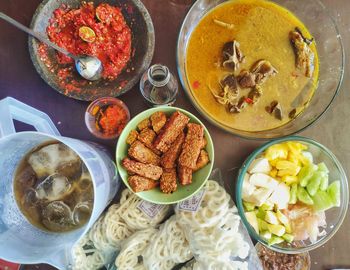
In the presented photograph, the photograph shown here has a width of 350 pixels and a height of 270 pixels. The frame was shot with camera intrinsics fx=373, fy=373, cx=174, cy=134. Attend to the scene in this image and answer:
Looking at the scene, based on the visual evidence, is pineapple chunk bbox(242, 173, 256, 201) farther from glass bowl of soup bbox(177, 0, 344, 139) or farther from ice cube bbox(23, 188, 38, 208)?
ice cube bbox(23, 188, 38, 208)

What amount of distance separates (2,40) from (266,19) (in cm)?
121


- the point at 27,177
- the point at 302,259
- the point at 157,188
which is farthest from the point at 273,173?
the point at 27,177

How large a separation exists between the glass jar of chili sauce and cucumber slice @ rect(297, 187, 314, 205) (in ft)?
2.70

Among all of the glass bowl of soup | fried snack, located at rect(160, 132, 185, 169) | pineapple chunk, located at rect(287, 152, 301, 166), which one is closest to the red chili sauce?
the glass bowl of soup

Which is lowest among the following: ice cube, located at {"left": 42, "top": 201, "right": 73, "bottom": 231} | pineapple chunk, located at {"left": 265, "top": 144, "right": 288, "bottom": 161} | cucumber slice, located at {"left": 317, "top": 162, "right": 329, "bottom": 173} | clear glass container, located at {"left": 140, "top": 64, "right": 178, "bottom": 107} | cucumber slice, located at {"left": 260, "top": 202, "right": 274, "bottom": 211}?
ice cube, located at {"left": 42, "top": 201, "right": 73, "bottom": 231}

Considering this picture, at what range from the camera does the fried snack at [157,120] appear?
4.98ft

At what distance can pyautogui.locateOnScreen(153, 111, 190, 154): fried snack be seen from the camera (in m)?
1.50

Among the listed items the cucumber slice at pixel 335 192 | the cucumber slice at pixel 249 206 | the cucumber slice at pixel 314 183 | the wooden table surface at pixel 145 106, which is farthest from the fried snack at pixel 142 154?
the cucumber slice at pixel 335 192

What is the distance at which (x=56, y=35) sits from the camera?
5.43ft

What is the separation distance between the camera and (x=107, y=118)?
1628 mm

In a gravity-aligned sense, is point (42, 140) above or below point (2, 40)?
below

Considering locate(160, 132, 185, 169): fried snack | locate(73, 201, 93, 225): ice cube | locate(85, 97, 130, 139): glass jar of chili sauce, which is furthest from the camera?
locate(85, 97, 130, 139): glass jar of chili sauce

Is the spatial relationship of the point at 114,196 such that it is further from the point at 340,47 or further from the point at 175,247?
the point at 340,47

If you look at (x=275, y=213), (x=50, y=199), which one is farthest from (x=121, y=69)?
(x=275, y=213)
